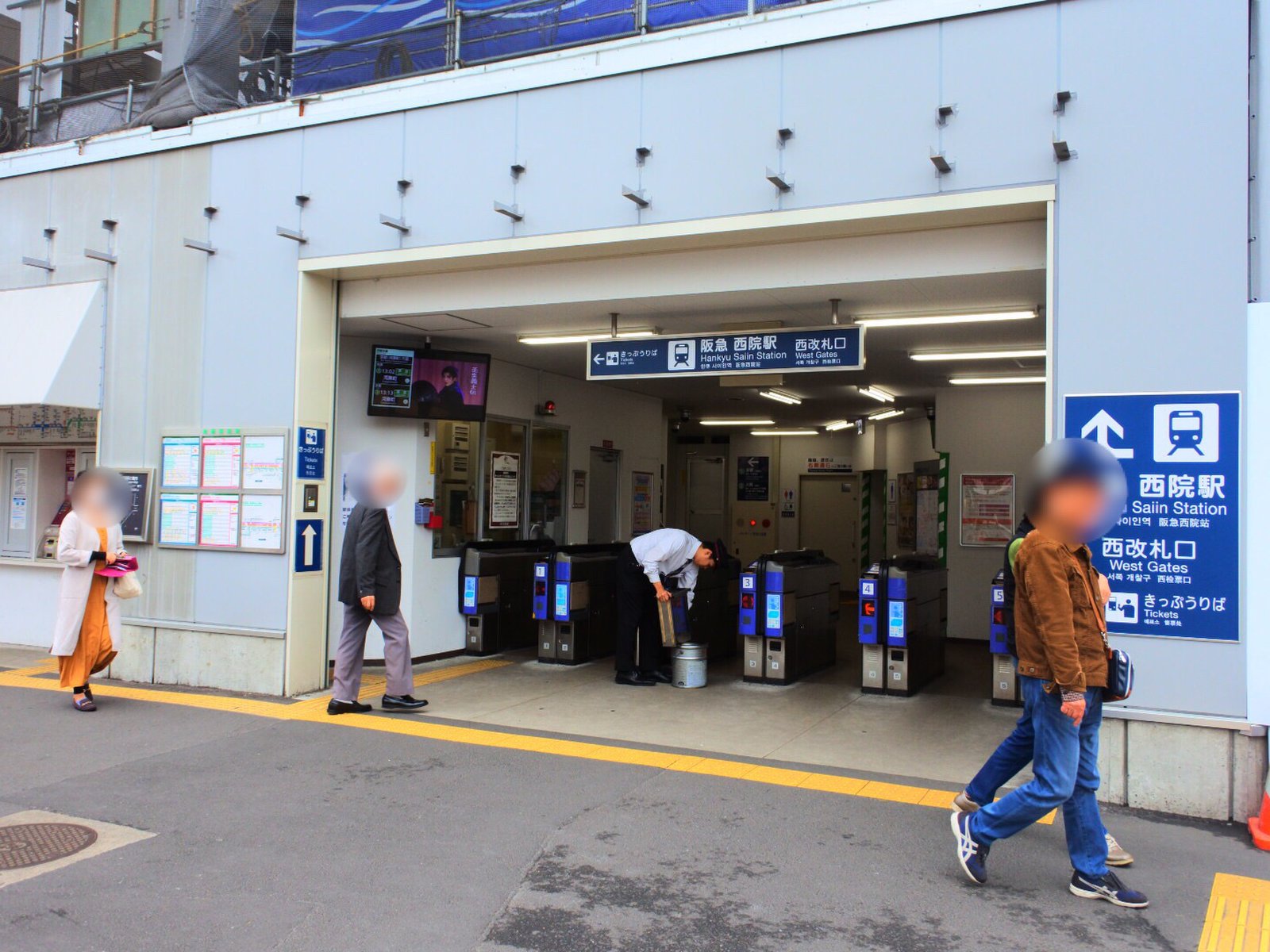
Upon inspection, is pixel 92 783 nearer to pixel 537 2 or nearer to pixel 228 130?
pixel 228 130

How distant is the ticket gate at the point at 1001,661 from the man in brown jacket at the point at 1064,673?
3636mm

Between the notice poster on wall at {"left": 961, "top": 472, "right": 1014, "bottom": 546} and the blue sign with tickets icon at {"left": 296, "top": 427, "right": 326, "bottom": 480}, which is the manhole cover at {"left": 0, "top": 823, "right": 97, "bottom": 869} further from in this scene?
the notice poster on wall at {"left": 961, "top": 472, "right": 1014, "bottom": 546}

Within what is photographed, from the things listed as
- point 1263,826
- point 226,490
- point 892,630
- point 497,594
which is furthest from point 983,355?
point 226,490

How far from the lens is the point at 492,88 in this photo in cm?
752

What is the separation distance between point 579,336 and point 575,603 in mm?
2650

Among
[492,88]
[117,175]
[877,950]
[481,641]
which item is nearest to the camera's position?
[877,950]

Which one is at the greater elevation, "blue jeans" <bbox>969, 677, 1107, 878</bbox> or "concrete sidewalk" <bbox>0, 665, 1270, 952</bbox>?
"blue jeans" <bbox>969, 677, 1107, 878</bbox>

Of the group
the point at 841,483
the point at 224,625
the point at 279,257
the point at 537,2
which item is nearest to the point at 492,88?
the point at 537,2

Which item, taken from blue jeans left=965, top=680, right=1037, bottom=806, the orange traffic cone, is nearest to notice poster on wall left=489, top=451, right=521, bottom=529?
blue jeans left=965, top=680, right=1037, bottom=806

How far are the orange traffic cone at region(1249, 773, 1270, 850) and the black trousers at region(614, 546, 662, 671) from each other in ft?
16.6

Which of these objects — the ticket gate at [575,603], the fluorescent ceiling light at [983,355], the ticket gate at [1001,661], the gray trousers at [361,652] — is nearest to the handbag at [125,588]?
the gray trousers at [361,652]

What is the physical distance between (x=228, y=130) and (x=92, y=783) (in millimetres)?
5610

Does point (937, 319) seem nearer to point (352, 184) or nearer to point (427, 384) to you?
point (427, 384)

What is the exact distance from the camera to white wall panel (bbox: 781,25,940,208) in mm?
6066
